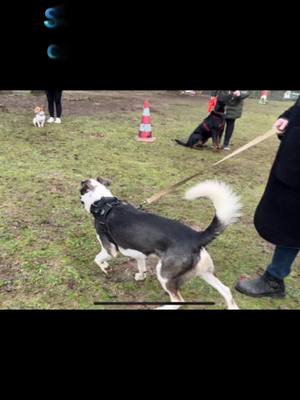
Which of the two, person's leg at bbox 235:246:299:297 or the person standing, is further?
the person standing

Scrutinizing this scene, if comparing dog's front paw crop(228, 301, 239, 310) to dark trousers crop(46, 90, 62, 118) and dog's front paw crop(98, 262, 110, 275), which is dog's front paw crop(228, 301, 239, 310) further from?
dark trousers crop(46, 90, 62, 118)

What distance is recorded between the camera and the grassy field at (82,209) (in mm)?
3148

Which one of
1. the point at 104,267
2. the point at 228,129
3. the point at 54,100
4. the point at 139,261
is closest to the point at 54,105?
the point at 54,100

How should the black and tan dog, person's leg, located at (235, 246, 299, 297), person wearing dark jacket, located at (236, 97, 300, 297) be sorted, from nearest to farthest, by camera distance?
person wearing dark jacket, located at (236, 97, 300, 297), person's leg, located at (235, 246, 299, 297), the black and tan dog

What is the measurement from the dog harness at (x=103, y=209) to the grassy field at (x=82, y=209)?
41 cm

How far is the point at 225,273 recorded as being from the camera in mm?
3488

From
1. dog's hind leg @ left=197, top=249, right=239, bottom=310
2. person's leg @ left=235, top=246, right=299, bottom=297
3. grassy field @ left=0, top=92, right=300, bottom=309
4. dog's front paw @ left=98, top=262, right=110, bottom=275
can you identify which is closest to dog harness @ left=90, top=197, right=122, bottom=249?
dog's front paw @ left=98, top=262, right=110, bottom=275

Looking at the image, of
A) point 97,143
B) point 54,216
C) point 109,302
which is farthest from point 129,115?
point 109,302

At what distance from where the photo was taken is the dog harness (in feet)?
10.6

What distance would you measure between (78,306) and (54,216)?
5.05 feet

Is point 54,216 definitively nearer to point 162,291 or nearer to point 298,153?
point 162,291

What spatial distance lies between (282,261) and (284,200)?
570mm

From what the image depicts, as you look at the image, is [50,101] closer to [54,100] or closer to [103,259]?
[54,100]

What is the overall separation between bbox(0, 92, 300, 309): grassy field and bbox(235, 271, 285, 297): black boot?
64mm
